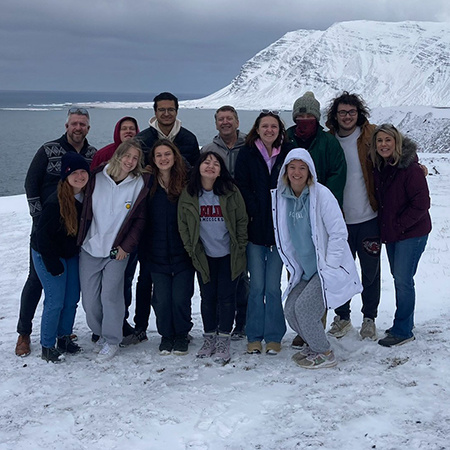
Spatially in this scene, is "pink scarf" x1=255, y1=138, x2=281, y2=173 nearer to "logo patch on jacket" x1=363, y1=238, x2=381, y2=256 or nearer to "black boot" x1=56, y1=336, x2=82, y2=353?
"logo patch on jacket" x1=363, y1=238, x2=381, y2=256

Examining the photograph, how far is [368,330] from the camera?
4910 millimetres

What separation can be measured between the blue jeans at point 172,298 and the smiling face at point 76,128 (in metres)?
1.62

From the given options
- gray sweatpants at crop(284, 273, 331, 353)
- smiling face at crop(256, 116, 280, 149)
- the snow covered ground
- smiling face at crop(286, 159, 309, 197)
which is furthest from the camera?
smiling face at crop(256, 116, 280, 149)

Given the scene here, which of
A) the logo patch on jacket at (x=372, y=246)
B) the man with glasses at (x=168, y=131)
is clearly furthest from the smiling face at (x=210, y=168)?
the logo patch on jacket at (x=372, y=246)

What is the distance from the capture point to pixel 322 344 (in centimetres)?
432

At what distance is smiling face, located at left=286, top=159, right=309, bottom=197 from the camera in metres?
4.11

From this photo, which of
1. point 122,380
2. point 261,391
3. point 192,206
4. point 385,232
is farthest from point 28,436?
point 385,232

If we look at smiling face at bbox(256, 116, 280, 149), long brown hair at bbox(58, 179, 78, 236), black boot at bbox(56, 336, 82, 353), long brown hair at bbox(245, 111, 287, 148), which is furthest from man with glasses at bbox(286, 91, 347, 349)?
black boot at bbox(56, 336, 82, 353)

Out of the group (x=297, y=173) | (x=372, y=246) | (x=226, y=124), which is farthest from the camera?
(x=226, y=124)

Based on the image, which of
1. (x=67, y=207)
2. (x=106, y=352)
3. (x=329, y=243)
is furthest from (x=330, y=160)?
(x=106, y=352)

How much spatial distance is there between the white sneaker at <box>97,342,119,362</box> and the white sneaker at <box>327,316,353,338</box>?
213 cm

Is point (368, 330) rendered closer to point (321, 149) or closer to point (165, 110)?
point (321, 149)

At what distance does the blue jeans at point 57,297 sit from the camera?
14.7 ft

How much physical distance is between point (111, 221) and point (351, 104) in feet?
8.04
